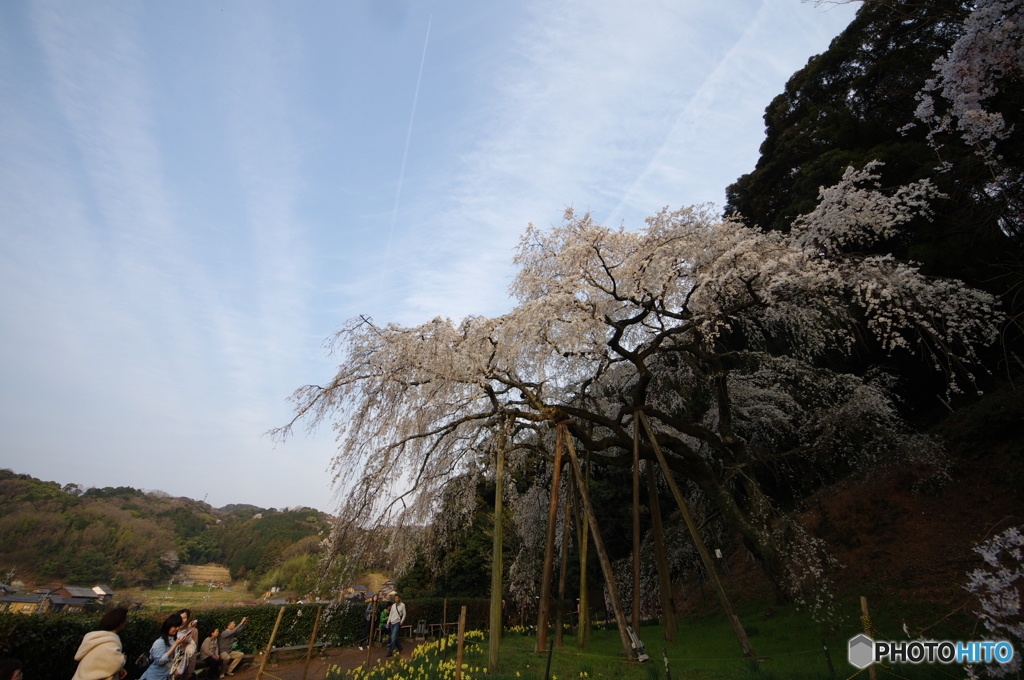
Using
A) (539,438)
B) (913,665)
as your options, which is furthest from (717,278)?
(913,665)

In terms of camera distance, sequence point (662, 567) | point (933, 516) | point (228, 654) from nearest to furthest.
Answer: point (662, 567), point (228, 654), point (933, 516)

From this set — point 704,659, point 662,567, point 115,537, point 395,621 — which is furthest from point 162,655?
point 115,537

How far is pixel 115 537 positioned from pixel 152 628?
1718 inches

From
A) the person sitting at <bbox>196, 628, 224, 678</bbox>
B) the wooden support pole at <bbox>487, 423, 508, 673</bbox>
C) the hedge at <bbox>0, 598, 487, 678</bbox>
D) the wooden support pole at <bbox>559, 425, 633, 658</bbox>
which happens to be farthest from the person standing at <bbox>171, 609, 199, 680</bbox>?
the wooden support pole at <bbox>559, 425, 633, 658</bbox>

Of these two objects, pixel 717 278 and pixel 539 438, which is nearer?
pixel 717 278

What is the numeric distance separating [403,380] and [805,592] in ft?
30.4

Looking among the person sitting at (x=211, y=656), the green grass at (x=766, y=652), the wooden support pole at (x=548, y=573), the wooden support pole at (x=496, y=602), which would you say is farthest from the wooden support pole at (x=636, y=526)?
the person sitting at (x=211, y=656)

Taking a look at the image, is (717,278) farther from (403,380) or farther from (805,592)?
(805,592)

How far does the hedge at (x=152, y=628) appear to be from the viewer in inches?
250

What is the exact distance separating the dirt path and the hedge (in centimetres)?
48

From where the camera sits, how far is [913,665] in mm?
5246

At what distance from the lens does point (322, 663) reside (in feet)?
31.0

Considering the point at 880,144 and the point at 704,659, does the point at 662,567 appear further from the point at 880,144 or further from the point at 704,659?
the point at 880,144

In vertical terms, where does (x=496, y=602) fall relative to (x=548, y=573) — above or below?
below
